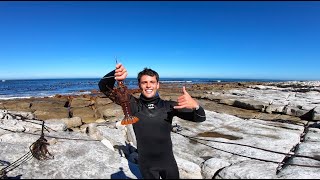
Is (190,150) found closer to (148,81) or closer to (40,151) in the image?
(148,81)

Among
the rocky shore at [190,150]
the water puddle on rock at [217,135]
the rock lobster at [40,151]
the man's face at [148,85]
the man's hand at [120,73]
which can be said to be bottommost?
the water puddle on rock at [217,135]

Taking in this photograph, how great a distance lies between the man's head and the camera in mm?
5109

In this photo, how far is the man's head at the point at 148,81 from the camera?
16.8ft

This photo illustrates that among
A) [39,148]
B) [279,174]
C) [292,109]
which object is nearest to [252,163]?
[279,174]

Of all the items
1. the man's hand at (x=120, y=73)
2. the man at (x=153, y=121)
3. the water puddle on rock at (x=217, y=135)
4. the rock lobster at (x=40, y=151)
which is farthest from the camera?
the water puddle on rock at (x=217, y=135)

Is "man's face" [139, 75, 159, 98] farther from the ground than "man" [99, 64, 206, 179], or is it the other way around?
"man's face" [139, 75, 159, 98]

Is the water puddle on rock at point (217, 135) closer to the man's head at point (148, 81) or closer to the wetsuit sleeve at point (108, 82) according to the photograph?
the man's head at point (148, 81)

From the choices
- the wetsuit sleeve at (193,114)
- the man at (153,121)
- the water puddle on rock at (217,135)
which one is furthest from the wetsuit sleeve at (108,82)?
the water puddle on rock at (217,135)

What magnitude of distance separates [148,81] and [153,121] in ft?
2.56

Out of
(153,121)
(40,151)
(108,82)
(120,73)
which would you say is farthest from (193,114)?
(40,151)

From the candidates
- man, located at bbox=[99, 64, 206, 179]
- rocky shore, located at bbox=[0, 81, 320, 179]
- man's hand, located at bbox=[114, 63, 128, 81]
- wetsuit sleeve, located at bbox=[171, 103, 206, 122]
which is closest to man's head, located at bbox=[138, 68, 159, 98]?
man, located at bbox=[99, 64, 206, 179]

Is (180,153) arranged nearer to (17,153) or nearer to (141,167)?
(141,167)

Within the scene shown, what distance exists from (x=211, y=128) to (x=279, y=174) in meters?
6.12

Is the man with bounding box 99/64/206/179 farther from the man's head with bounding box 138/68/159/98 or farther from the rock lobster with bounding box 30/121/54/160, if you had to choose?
the rock lobster with bounding box 30/121/54/160
